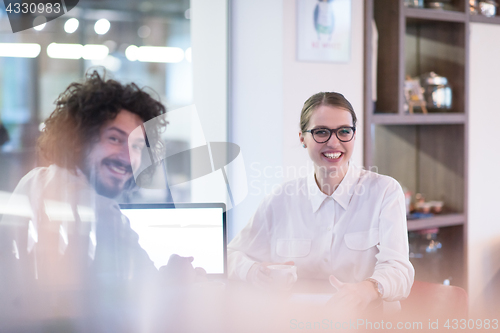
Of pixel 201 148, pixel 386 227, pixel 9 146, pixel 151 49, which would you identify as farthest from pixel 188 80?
pixel 386 227

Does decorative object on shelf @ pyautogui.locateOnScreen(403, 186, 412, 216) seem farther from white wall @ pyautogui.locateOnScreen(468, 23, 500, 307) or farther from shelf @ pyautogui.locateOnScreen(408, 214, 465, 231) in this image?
white wall @ pyautogui.locateOnScreen(468, 23, 500, 307)

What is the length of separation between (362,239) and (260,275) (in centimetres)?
26

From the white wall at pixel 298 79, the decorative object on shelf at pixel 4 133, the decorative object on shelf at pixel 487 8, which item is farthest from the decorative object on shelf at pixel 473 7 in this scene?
the decorative object on shelf at pixel 4 133

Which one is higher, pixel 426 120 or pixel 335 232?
pixel 426 120

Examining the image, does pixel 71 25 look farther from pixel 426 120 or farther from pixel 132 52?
pixel 426 120

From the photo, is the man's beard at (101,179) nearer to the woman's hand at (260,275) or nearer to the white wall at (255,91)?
the woman's hand at (260,275)

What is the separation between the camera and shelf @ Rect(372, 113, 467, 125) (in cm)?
177

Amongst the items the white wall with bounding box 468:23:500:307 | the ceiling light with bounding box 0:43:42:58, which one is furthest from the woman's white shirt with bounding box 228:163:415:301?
the white wall with bounding box 468:23:500:307

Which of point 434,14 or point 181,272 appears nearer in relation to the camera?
point 181,272

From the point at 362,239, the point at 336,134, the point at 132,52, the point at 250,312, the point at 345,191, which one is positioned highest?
the point at 132,52

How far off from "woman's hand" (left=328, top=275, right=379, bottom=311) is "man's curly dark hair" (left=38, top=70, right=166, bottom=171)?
572mm

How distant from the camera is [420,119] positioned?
1.87 metres

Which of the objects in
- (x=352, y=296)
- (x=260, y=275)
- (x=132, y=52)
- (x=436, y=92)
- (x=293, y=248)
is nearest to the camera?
(x=352, y=296)

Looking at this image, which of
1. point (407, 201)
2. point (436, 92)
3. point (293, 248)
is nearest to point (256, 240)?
point (293, 248)
